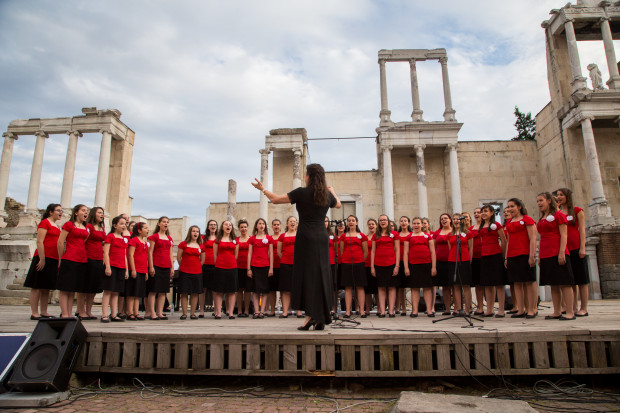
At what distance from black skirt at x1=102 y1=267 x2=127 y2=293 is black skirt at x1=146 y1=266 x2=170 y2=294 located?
0.69 m

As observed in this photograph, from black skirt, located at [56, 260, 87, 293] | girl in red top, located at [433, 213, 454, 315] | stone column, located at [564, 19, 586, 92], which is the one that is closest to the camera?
black skirt, located at [56, 260, 87, 293]

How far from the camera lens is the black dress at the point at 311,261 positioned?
4754 millimetres

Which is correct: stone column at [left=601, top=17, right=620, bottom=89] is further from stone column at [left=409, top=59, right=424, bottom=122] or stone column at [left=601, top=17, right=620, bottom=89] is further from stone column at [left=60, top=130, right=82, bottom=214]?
stone column at [left=60, top=130, right=82, bottom=214]

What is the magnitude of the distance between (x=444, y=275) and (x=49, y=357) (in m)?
6.44

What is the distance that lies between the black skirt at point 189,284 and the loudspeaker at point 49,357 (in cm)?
327

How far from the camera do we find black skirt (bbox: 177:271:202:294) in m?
7.52

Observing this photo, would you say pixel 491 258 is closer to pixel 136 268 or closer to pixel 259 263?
pixel 259 263

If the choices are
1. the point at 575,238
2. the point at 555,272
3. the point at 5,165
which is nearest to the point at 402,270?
the point at 555,272

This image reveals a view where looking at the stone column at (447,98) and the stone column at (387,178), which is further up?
the stone column at (447,98)

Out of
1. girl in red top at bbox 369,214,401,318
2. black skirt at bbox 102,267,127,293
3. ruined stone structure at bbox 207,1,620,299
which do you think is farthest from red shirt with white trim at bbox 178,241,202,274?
ruined stone structure at bbox 207,1,620,299

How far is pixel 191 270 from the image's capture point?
24.9 feet

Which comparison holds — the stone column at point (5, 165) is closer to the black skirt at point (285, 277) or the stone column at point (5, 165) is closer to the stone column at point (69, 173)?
the stone column at point (69, 173)

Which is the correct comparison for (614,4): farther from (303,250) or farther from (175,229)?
(175,229)

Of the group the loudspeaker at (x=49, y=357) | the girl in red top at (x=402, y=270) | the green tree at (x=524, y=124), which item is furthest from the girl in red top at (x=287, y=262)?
the green tree at (x=524, y=124)
